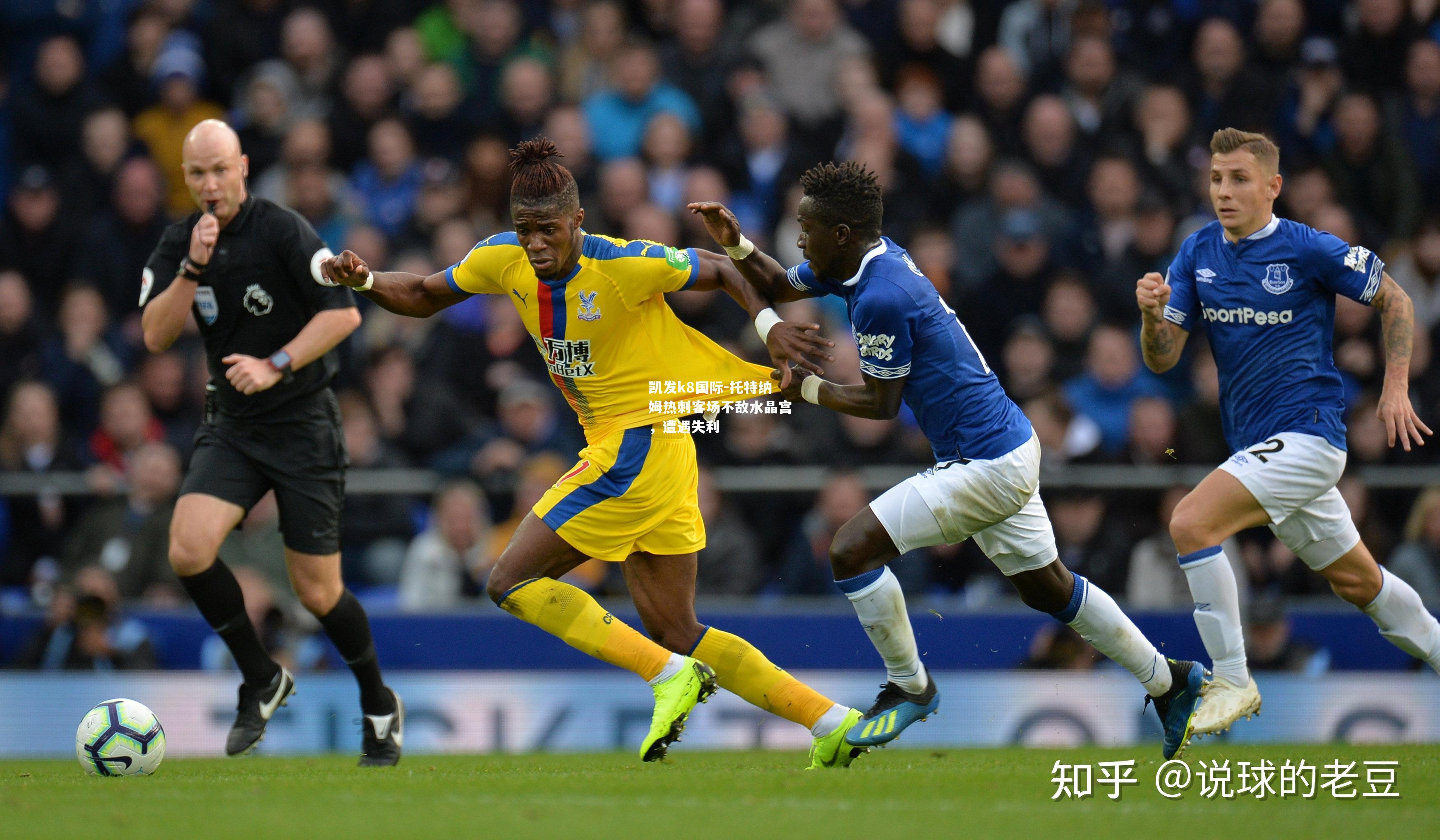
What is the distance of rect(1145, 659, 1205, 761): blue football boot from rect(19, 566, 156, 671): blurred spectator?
6.56 metres

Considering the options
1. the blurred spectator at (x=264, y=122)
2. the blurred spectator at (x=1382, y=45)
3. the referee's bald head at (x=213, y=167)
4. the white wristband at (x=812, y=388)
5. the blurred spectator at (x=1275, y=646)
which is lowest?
the blurred spectator at (x=1275, y=646)

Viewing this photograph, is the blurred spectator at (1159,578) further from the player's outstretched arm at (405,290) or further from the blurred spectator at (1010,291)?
the player's outstretched arm at (405,290)

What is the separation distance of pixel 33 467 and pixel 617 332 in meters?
6.41

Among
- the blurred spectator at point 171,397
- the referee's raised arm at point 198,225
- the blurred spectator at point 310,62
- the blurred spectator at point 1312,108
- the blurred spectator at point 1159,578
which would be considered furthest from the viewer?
the blurred spectator at point 310,62

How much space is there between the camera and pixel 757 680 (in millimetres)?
7375

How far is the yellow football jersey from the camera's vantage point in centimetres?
729

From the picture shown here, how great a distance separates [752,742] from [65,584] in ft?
16.0

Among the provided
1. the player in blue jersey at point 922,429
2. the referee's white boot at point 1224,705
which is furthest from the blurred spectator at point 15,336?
the referee's white boot at point 1224,705

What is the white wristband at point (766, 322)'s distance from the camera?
7074mm

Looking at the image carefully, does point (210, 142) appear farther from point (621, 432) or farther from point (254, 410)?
point (621, 432)

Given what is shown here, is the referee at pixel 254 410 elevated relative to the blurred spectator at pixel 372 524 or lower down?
elevated

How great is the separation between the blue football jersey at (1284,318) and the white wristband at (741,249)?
6.81 feet

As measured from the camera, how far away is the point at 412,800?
19.9ft

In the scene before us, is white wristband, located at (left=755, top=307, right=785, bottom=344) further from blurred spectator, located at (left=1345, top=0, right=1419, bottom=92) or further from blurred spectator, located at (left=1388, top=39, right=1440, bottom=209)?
blurred spectator, located at (left=1345, top=0, right=1419, bottom=92)
